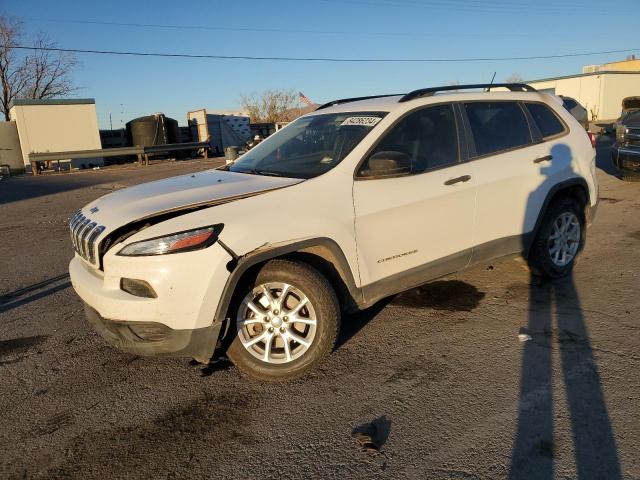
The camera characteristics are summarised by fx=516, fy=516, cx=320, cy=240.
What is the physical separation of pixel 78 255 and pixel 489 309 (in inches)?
133

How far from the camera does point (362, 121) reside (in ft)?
13.4

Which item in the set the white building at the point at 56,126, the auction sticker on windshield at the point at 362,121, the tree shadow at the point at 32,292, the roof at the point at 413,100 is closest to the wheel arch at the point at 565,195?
the roof at the point at 413,100

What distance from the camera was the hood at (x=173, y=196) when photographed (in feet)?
10.8

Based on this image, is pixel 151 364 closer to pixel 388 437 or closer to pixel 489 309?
pixel 388 437

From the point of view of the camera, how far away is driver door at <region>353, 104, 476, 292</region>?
3688 millimetres

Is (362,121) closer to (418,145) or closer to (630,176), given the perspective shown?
(418,145)

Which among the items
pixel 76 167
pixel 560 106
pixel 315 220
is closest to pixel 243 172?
pixel 315 220

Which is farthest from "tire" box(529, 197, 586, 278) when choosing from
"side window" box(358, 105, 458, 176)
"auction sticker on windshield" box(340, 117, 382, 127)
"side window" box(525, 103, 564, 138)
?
"auction sticker on windshield" box(340, 117, 382, 127)

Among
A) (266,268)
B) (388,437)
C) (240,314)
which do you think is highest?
(266,268)

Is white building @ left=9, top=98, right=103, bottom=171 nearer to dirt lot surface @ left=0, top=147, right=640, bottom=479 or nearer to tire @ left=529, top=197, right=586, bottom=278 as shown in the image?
dirt lot surface @ left=0, top=147, right=640, bottom=479

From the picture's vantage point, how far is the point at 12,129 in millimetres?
27156

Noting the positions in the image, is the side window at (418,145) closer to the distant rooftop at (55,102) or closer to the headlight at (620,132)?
the headlight at (620,132)

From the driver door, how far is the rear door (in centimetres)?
18

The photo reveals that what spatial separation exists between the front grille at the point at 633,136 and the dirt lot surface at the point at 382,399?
5.78 metres
